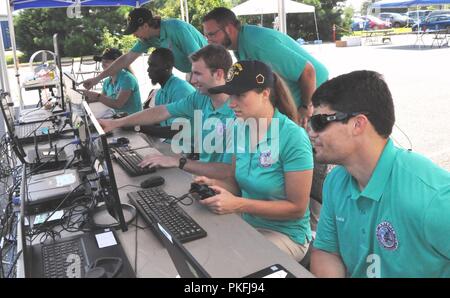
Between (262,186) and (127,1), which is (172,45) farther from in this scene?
(127,1)

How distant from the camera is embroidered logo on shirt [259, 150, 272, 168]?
5.86 ft

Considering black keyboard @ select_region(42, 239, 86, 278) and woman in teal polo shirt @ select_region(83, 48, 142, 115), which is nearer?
black keyboard @ select_region(42, 239, 86, 278)

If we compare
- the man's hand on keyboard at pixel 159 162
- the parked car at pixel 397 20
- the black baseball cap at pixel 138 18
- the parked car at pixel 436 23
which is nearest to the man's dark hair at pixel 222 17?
the black baseball cap at pixel 138 18

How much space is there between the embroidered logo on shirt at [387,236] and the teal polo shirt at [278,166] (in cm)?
53

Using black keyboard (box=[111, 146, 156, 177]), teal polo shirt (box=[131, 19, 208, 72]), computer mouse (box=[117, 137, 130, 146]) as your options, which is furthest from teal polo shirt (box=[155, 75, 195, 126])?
black keyboard (box=[111, 146, 156, 177])

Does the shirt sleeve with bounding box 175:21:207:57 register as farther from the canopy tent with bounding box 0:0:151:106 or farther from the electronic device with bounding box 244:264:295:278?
the canopy tent with bounding box 0:0:151:106

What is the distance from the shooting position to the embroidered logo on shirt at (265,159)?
1.79m

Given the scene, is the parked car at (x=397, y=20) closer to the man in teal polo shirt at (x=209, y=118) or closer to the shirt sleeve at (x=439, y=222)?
the man in teal polo shirt at (x=209, y=118)

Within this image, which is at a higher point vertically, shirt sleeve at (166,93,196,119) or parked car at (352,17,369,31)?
parked car at (352,17,369,31)

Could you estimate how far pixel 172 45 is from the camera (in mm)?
3777

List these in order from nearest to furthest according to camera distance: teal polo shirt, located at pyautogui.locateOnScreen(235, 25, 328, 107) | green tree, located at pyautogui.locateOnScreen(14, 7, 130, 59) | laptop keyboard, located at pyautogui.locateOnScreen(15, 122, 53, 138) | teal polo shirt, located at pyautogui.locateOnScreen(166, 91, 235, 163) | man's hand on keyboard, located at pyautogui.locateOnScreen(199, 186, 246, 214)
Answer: man's hand on keyboard, located at pyautogui.locateOnScreen(199, 186, 246, 214) < teal polo shirt, located at pyautogui.locateOnScreen(166, 91, 235, 163) < teal polo shirt, located at pyautogui.locateOnScreen(235, 25, 328, 107) < laptop keyboard, located at pyautogui.locateOnScreen(15, 122, 53, 138) < green tree, located at pyautogui.locateOnScreen(14, 7, 130, 59)

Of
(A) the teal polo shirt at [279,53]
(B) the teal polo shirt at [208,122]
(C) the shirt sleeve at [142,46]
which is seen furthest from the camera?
(C) the shirt sleeve at [142,46]

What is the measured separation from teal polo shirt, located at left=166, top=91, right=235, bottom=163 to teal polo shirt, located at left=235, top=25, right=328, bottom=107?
1.57ft
